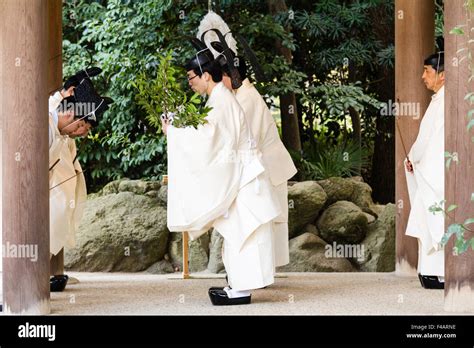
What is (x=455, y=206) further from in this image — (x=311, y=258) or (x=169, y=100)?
(x=311, y=258)

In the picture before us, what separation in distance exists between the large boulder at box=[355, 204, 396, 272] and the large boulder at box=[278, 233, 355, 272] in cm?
22

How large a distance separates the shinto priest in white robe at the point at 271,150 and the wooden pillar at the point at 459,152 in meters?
2.30

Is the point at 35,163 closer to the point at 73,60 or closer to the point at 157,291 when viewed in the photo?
the point at 157,291

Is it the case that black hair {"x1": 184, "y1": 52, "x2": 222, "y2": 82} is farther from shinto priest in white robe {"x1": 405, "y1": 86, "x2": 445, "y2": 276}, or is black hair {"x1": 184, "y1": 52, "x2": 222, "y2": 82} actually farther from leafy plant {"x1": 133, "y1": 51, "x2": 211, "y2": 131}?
shinto priest in white robe {"x1": 405, "y1": 86, "x2": 445, "y2": 276}

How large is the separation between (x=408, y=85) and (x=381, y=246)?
261cm

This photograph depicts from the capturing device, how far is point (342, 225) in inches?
454

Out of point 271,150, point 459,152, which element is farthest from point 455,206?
point 271,150

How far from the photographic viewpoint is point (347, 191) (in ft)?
39.1

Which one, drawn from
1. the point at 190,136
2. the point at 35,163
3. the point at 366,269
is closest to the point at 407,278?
the point at 366,269

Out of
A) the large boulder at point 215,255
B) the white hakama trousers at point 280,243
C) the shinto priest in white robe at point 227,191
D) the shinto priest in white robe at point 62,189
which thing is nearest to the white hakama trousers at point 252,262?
the shinto priest in white robe at point 227,191

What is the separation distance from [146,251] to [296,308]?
168 inches

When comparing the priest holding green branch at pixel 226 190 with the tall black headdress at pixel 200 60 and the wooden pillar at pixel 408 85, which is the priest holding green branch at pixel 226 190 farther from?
the wooden pillar at pixel 408 85

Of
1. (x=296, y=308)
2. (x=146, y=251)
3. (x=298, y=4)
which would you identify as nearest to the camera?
(x=296, y=308)

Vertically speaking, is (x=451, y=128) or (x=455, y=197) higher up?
(x=451, y=128)
